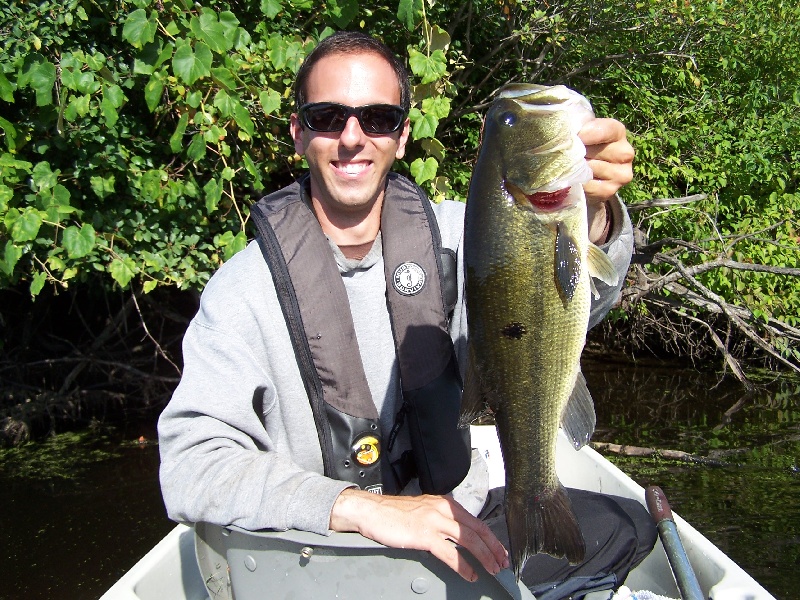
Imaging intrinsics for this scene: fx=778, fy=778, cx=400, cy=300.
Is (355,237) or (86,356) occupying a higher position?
(355,237)

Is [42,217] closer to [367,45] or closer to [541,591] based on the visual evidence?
[367,45]

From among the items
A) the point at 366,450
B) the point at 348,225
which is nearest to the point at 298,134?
the point at 348,225

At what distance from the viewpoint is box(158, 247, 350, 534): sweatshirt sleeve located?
1.94m

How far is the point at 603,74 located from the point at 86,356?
5647 millimetres

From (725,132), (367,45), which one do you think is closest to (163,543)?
(367,45)

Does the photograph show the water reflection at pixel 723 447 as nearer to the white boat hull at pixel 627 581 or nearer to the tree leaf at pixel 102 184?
the white boat hull at pixel 627 581

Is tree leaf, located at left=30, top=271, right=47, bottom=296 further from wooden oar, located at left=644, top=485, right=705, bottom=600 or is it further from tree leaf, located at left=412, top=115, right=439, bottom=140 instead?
wooden oar, located at left=644, top=485, right=705, bottom=600

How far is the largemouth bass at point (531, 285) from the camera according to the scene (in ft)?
5.93

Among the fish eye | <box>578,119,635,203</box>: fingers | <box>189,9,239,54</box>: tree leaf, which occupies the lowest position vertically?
<box>578,119,635,203</box>: fingers

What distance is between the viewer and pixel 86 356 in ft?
23.5

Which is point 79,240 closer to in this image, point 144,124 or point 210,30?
A: point 144,124

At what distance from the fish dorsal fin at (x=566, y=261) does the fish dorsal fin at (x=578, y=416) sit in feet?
0.98

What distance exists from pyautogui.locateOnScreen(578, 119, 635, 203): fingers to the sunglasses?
0.88m

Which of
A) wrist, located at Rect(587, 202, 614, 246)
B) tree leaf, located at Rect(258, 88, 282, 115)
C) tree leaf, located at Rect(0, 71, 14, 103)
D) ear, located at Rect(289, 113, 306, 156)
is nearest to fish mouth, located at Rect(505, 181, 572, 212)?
wrist, located at Rect(587, 202, 614, 246)
